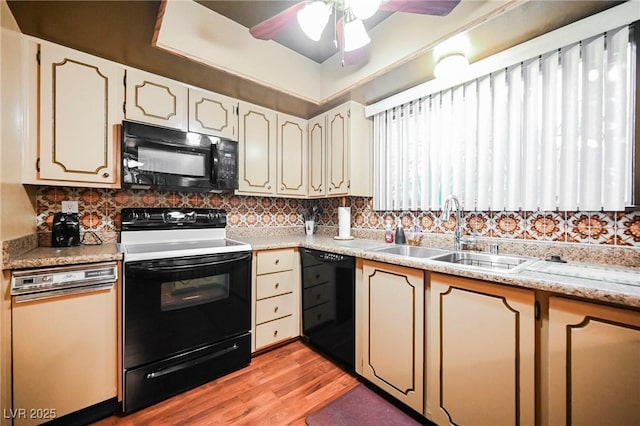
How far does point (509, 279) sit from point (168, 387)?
77.6 inches

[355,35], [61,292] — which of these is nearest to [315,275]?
[61,292]

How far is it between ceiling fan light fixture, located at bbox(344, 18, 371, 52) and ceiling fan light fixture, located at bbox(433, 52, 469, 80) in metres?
0.55

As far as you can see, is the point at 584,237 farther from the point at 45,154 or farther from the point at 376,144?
the point at 45,154

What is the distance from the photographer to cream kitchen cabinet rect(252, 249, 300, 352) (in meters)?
2.03

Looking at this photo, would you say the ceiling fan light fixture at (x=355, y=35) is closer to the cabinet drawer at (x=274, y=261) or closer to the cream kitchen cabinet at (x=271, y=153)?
the cream kitchen cabinet at (x=271, y=153)

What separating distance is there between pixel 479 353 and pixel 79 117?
2.61 m

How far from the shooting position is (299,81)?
7.12 ft

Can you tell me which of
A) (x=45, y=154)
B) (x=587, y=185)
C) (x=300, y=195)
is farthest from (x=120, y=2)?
(x=587, y=185)

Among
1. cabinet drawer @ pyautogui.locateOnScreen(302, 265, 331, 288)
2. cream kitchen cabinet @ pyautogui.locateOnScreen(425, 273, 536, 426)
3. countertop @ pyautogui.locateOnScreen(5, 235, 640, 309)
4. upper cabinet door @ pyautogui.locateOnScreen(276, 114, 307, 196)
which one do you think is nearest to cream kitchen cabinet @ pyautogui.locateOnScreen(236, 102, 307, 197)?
upper cabinet door @ pyautogui.locateOnScreen(276, 114, 307, 196)

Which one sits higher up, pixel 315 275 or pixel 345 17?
pixel 345 17

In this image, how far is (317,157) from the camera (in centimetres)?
263

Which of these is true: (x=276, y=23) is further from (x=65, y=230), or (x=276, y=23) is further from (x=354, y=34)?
(x=65, y=230)

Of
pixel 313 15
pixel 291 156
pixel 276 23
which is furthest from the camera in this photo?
pixel 291 156

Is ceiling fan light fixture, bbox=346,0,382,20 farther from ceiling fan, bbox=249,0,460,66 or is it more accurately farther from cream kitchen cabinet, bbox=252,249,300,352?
cream kitchen cabinet, bbox=252,249,300,352
